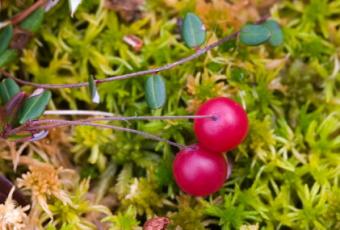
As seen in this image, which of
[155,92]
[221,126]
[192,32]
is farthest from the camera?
[192,32]

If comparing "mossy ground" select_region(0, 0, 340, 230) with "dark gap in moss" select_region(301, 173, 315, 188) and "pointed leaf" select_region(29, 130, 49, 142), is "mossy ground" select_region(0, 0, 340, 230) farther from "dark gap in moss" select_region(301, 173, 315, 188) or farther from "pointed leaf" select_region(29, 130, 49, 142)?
"pointed leaf" select_region(29, 130, 49, 142)

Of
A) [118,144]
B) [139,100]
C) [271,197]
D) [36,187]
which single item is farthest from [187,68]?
[36,187]

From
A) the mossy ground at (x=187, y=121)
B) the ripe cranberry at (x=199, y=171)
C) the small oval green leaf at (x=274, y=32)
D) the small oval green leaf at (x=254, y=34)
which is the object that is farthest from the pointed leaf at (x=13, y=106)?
the small oval green leaf at (x=274, y=32)

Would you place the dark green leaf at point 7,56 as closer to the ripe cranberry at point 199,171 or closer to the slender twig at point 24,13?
the slender twig at point 24,13

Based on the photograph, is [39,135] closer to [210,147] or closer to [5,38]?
[5,38]

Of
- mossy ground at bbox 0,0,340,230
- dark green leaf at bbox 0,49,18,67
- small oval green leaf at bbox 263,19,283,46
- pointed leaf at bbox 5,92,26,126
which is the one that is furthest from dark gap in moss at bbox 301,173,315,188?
dark green leaf at bbox 0,49,18,67

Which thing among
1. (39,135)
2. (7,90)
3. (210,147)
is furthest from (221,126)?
(7,90)

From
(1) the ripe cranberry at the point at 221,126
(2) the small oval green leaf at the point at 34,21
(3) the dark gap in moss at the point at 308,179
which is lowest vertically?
(3) the dark gap in moss at the point at 308,179

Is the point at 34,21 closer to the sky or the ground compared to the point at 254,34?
closer to the sky
